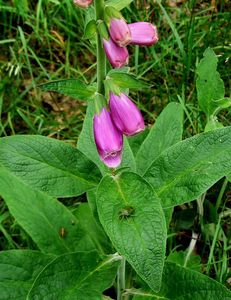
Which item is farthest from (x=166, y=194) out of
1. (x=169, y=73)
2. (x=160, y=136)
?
(x=169, y=73)

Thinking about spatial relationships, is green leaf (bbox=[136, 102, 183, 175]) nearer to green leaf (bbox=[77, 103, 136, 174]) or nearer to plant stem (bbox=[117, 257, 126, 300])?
green leaf (bbox=[77, 103, 136, 174])

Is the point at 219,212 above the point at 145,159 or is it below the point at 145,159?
below

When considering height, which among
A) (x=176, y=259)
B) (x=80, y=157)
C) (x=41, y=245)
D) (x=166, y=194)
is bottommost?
(x=176, y=259)

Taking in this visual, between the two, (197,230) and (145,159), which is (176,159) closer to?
(145,159)

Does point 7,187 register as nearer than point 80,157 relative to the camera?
No

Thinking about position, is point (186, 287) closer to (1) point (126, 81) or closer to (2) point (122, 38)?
(1) point (126, 81)

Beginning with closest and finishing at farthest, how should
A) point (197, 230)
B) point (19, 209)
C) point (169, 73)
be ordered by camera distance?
point (19, 209), point (197, 230), point (169, 73)
